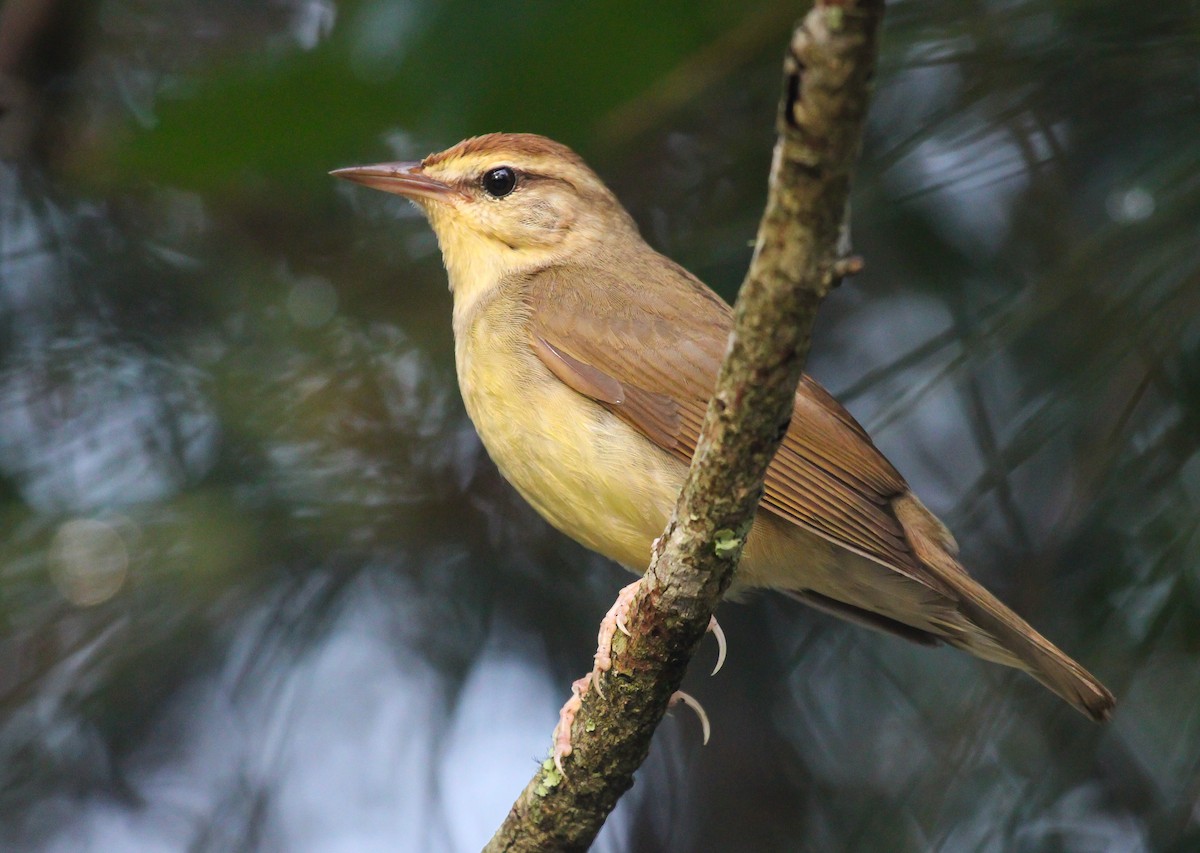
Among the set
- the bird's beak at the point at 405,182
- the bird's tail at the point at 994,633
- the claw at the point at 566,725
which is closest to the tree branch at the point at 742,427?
the claw at the point at 566,725

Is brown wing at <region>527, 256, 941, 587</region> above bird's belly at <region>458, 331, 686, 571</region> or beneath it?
above

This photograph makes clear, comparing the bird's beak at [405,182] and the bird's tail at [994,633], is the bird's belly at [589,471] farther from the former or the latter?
the bird's beak at [405,182]

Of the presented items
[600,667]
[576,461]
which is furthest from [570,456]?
[600,667]

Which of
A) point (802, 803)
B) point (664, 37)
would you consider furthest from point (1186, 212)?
point (802, 803)

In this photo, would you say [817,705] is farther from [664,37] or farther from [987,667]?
[664,37]

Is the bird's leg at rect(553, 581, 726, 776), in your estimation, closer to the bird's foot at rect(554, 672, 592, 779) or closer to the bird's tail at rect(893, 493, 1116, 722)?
the bird's foot at rect(554, 672, 592, 779)

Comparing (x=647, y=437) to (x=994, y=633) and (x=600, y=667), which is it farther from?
(x=994, y=633)

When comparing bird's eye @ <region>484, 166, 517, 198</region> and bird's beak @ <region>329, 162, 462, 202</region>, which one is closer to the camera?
bird's beak @ <region>329, 162, 462, 202</region>

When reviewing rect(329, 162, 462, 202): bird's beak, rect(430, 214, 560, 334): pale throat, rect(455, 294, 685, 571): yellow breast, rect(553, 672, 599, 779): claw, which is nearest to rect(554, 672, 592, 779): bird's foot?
rect(553, 672, 599, 779): claw
